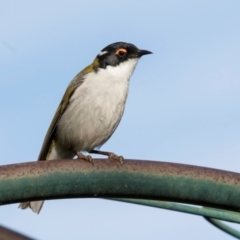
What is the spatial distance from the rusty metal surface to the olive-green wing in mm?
4090

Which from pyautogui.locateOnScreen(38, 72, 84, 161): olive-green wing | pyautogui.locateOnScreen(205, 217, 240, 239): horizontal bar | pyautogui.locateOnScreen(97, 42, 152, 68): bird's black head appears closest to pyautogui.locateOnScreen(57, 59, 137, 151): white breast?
pyautogui.locateOnScreen(38, 72, 84, 161): olive-green wing

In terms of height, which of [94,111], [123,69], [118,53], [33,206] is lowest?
[33,206]

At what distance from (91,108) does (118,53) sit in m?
1.42

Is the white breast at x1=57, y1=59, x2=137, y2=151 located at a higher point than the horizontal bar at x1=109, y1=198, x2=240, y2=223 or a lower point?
higher

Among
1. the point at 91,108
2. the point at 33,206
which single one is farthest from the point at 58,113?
the point at 33,206

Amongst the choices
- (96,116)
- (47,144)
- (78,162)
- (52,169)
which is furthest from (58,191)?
(47,144)

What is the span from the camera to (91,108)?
25.4 feet

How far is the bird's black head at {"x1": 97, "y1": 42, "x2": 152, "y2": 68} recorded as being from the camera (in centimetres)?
866

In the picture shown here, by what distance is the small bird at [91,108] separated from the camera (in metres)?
7.71

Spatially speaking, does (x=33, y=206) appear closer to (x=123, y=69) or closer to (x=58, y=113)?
(x=58, y=113)

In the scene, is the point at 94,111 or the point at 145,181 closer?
Result: the point at 145,181

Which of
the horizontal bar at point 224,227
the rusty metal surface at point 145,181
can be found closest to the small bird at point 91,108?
the horizontal bar at point 224,227

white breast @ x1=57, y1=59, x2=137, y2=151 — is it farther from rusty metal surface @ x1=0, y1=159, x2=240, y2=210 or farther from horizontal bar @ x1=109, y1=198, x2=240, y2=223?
rusty metal surface @ x1=0, y1=159, x2=240, y2=210

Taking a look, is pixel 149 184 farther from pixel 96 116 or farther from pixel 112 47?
pixel 112 47
